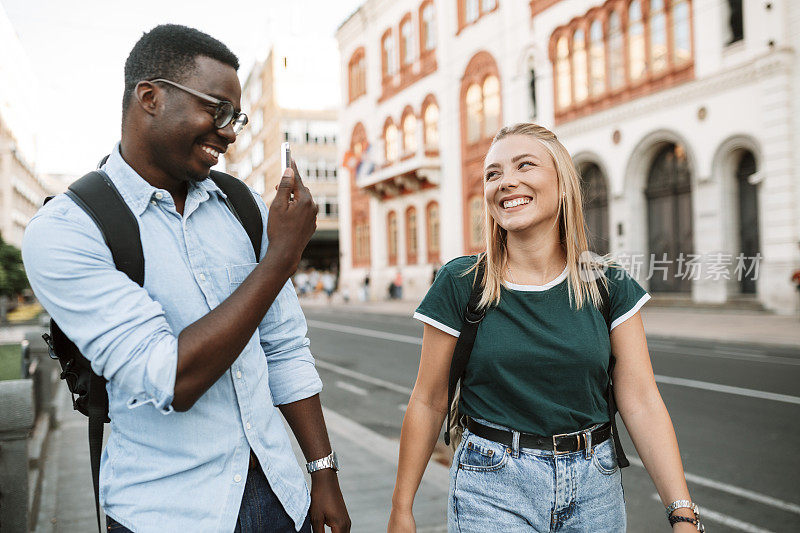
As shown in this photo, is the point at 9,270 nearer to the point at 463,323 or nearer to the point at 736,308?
the point at 463,323

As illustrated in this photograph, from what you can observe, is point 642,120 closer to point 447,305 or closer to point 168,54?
point 447,305

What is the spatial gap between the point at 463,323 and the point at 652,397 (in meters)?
0.66

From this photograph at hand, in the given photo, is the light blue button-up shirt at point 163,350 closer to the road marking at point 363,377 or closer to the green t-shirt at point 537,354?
the green t-shirt at point 537,354

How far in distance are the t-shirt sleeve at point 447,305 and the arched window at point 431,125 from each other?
99.6ft

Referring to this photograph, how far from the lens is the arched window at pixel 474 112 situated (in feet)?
96.5

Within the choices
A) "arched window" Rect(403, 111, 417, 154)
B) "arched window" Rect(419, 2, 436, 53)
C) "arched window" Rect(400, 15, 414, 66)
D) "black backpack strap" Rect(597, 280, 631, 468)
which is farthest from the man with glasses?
"arched window" Rect(400, 15, 414, 66)

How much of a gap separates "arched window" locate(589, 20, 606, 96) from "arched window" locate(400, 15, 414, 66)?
1276 cm

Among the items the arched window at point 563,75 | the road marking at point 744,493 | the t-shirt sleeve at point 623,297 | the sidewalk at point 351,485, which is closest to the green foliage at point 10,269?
the sidewalk at point 351,485

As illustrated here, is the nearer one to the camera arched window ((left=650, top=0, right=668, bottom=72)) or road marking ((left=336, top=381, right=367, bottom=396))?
road marking ((left=336, top=381, right=367, bottom=396))

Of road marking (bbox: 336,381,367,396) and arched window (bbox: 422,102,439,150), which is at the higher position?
arched window (bbox: 422,102,439,150)

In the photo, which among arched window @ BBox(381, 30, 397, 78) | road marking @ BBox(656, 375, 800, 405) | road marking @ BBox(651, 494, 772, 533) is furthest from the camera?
arched window @ BBox(381, 30, 397, 78)

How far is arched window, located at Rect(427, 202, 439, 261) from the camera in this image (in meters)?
32.7

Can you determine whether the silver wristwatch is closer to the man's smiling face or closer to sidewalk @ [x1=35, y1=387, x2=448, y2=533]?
the man's smiling face

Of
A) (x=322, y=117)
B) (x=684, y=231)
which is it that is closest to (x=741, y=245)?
(x=684, y=231)
